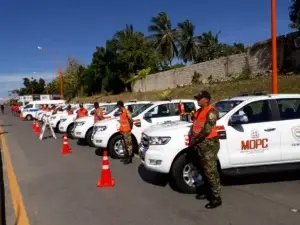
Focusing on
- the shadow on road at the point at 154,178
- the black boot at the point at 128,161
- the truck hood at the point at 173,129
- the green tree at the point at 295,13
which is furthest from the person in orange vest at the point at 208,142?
the green tree at the point at 295,13

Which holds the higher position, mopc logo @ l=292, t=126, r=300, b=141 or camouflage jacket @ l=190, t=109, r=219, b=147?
camouflage jacket @ l=190, t=109, r=219, b=147

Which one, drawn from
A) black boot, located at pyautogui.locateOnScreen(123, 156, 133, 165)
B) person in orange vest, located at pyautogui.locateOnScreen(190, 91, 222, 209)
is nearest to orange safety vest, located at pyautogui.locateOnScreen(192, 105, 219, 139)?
person in orange vest, located at pyautogui.locateOnScreen(190, 91, 222, 209)

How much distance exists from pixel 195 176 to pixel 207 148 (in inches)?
48.5

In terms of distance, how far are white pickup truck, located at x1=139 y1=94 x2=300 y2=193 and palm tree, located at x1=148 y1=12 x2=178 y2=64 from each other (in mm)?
59569

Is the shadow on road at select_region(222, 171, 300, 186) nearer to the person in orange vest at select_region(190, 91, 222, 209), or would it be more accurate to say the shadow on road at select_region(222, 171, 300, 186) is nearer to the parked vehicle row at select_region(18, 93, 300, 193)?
the parked vehicle row at select_region(18, 93, 300, 193)

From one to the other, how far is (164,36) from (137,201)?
61.0m

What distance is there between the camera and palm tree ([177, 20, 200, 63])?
223 feet

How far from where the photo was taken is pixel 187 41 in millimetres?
68125

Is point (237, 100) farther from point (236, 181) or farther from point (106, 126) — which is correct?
point (106, 126)

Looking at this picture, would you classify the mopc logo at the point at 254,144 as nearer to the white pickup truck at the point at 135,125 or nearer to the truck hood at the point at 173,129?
the truck hood at the point at 173,129

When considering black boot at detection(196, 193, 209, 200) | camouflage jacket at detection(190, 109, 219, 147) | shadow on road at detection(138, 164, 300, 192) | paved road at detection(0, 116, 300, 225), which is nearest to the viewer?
paved road at detection(0, 116, 300, 225)

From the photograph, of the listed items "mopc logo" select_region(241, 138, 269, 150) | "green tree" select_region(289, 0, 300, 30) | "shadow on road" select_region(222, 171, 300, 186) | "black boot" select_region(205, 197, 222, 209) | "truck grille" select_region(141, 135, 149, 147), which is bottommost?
"shadow on road" select_region(222, 171, 300, 186)

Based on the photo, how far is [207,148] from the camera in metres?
6.66

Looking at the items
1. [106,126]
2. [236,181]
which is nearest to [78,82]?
[106,126]
